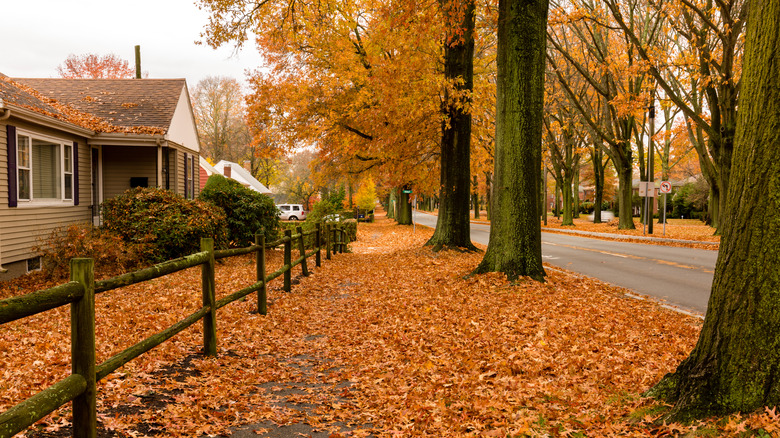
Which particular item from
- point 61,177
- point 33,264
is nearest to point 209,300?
point 33,264

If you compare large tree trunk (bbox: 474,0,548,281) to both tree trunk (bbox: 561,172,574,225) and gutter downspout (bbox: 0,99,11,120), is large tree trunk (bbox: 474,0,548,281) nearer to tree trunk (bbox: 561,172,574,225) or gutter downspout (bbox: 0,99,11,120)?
gutter downspout (bbox: 0,99,11,120)

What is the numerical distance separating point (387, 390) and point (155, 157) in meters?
16.0

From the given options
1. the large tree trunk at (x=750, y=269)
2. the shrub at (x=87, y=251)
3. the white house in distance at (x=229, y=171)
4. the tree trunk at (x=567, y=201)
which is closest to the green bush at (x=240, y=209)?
the shrub at (x=87, y=251)

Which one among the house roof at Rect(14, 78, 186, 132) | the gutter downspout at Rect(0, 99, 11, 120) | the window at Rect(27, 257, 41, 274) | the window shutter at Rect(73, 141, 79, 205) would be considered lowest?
the window at Rect(27, 257, 41, 274)

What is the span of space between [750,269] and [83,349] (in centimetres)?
431

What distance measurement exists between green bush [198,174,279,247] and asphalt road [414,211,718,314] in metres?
9.27

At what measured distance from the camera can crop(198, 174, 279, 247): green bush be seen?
1617cm

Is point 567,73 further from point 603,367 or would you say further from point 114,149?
point 603,367

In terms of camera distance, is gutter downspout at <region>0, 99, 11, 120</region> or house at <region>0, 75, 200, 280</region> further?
house at <region>0, 75, 200, 280</region>

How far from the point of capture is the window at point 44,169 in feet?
40.7

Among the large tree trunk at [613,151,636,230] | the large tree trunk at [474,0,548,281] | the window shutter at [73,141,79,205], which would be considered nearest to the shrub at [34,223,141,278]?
the window shutter at [73,141,79,205]

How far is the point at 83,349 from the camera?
3.14m

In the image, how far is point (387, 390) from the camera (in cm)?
504

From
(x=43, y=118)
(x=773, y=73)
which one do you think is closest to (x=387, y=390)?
(x=773, y=73)
